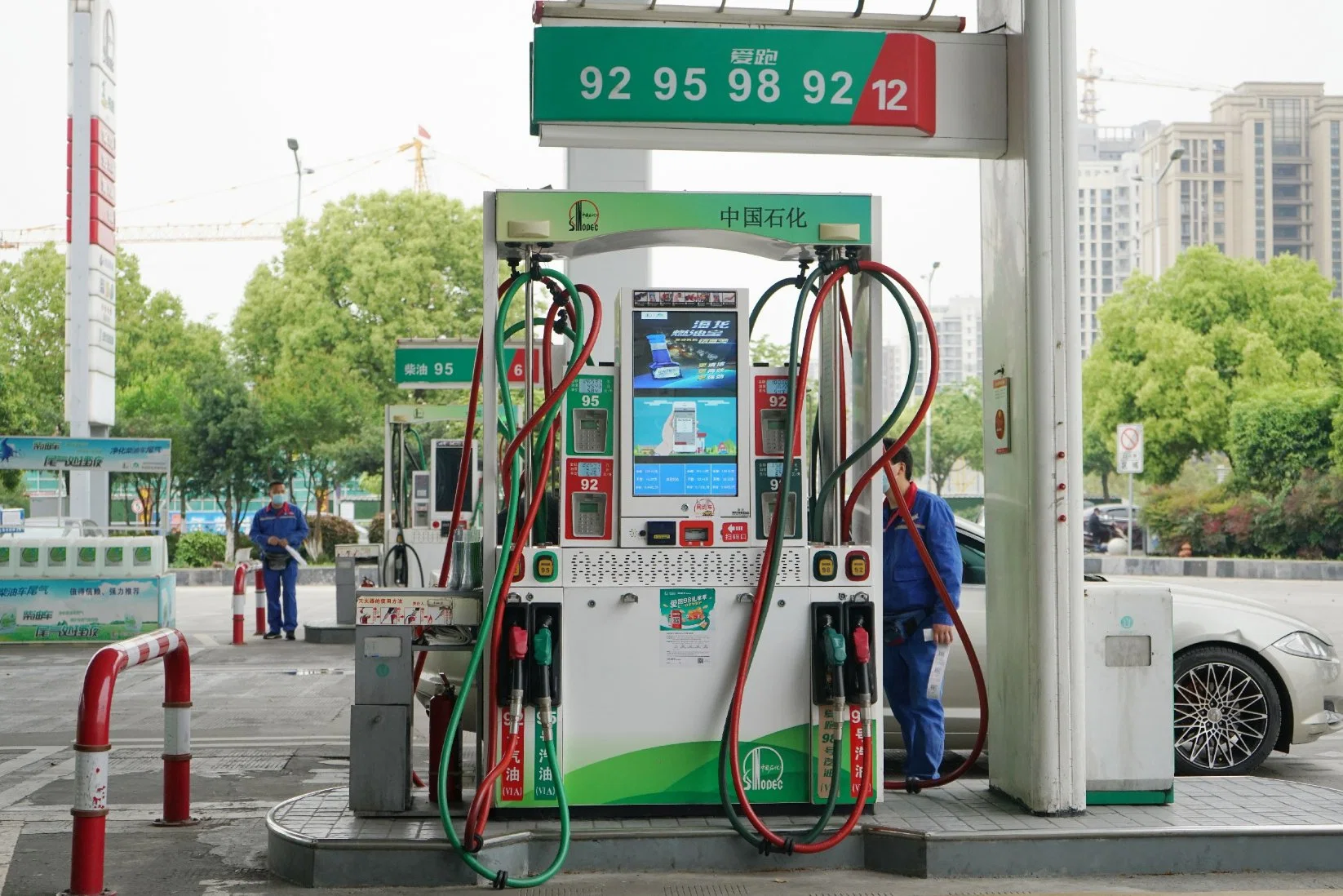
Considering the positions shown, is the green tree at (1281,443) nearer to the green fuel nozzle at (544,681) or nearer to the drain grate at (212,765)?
the drain grate at (212,765)

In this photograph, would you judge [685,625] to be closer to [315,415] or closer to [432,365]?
[432,365]

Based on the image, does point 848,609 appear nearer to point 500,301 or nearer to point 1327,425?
point 500,301

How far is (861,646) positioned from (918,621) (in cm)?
97

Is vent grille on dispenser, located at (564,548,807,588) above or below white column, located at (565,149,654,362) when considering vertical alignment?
below

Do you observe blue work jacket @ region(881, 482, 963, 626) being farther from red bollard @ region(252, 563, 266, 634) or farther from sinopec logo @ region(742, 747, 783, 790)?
red bollard @ region(252, 563, 266, 634)

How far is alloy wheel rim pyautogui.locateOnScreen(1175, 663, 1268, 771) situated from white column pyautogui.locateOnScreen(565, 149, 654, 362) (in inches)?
272

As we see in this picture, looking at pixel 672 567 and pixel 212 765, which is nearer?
pixel 672 567

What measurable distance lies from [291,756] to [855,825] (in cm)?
434

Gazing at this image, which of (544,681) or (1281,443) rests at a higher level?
(1281,443)

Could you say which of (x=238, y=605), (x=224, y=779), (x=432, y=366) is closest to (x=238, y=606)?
(x=238, y=605)

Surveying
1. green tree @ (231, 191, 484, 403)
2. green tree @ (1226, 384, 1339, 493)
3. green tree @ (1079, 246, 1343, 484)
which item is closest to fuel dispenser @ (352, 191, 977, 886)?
green tree @ (231, 191, 484, 403)

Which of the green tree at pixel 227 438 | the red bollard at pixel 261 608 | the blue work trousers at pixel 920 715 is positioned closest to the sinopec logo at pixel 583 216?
the blue work trousers at pixel 920 715

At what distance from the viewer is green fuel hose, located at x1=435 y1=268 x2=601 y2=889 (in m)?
5.59

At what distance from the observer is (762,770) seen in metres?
6.24
